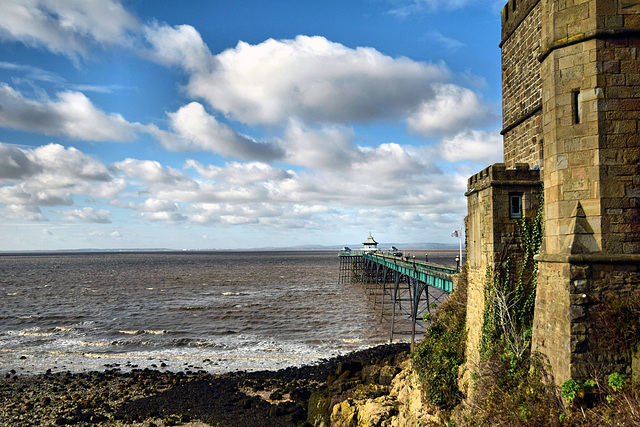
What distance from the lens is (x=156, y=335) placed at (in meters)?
32.4

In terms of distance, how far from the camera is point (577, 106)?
9266mm

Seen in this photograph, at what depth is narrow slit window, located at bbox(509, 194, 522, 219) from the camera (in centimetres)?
1127

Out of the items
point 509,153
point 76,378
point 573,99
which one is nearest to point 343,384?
point 509,153

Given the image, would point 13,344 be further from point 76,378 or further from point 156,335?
point 76,378

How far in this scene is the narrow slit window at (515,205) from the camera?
37.0 ft

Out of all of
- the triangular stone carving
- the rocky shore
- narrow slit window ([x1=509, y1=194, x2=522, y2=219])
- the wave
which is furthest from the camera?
the wave

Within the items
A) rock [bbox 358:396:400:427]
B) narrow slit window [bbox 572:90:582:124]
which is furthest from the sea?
narrow slit window [bbox 572:90:582:124]

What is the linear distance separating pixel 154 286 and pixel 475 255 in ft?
203

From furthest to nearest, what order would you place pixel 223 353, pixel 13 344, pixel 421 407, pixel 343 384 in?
pixel 13 344 → pixel 223 353 → pixel 343 384 → pixel 421 407

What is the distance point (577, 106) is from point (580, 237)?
9.12ft

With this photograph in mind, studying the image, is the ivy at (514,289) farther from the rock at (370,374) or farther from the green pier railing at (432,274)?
the green pier railing at (432,274)

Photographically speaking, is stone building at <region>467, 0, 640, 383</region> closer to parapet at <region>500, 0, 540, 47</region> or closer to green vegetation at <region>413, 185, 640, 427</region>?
green vegetation at <region>413, 185, 640, 427</region>

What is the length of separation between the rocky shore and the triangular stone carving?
281 inches

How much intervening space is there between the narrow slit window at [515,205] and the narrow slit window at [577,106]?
2.57m
